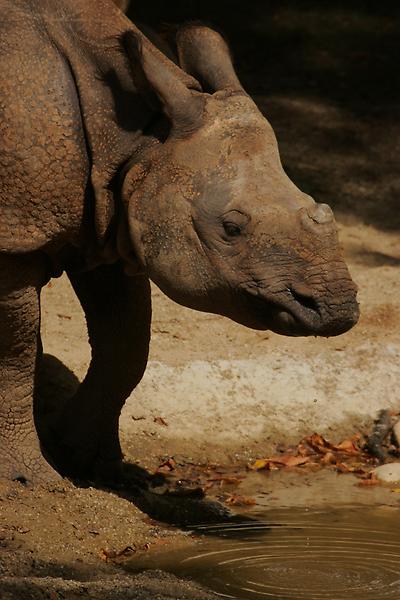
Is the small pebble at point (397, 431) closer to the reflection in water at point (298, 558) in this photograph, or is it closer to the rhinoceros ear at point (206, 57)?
the reflection in water at point (298, 558)

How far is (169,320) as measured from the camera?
34.2 ft

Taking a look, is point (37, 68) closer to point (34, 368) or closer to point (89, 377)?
point (34, 368)

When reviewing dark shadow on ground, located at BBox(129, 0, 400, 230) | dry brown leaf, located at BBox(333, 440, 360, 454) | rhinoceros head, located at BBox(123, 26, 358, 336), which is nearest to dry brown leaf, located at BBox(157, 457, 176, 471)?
dry brown leaf, located at BBox(333, 440, 360, 454)

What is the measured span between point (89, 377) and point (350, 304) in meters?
2.24

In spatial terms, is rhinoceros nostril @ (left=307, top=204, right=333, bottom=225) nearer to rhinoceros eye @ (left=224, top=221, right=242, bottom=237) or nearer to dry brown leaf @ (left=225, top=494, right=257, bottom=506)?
rhinoceros eye @ (left=224, top=221, right=242, bottom=237)

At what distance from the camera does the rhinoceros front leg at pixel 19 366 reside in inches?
280

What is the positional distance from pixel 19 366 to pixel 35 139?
4.12 feet

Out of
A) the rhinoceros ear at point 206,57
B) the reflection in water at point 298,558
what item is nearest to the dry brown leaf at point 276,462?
the reflection in water at point 298,558

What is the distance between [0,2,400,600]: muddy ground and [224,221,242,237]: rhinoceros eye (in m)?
1.56

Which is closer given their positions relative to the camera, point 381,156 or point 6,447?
point 6,447

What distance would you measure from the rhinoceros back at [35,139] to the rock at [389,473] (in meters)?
2.94

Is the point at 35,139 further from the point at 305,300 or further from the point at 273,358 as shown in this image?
the point at 273,358

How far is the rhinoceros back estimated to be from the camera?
671 centimetres

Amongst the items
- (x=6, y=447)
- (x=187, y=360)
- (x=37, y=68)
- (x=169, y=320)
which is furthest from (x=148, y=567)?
(x=169, y=320)
